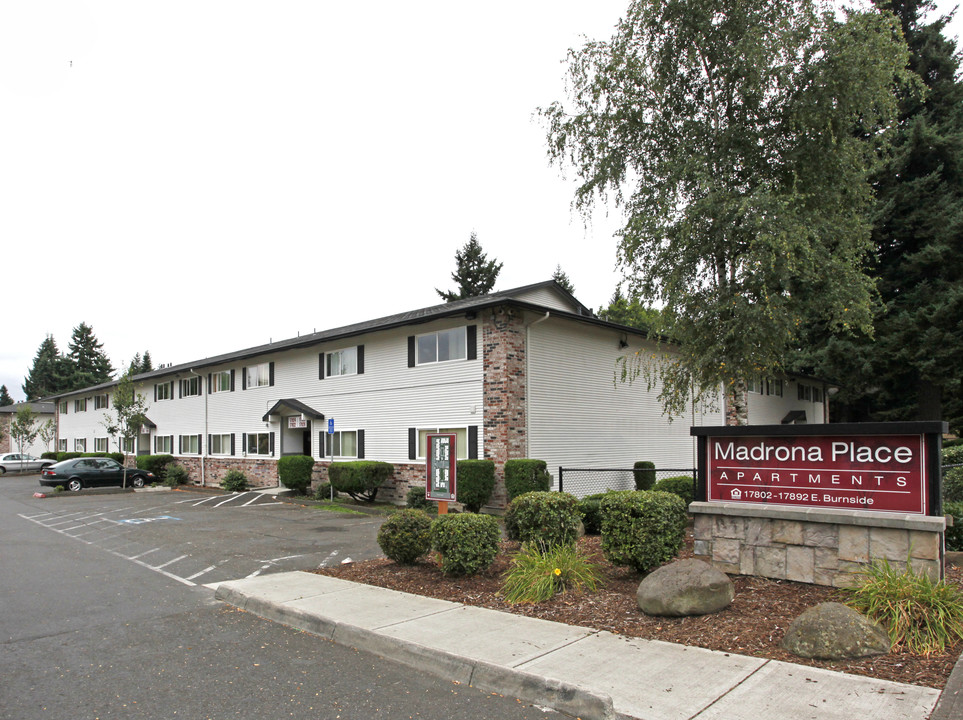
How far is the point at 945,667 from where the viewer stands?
15.8 feet

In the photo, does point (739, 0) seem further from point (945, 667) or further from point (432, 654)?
point (432, 654)

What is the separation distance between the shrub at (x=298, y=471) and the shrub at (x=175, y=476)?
10729 millimetres

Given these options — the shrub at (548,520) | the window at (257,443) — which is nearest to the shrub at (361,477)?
the window at (257,443)

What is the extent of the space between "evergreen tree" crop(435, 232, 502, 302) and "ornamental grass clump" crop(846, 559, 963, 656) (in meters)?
49.4

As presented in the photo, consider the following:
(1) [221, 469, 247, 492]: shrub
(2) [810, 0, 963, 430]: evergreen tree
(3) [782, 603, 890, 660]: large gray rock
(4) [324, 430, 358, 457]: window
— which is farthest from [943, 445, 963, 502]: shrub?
(1) [221, 469, 247, 492]: shrub

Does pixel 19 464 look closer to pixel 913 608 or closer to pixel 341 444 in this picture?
pixel 341 444

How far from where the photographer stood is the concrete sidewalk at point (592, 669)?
4312mm

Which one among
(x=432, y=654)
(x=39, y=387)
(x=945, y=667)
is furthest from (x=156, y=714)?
(x=39, y=387)

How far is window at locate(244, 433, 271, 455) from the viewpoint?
2816cm

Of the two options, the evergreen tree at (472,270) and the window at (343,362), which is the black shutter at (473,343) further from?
the evergreen tree at (472,270)

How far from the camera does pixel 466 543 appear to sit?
8.27m

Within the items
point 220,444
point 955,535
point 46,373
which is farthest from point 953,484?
point 46,373

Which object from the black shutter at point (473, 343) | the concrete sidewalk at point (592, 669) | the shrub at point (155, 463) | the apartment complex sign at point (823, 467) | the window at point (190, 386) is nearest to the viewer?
the concrete sidewalk at point (592, 669)

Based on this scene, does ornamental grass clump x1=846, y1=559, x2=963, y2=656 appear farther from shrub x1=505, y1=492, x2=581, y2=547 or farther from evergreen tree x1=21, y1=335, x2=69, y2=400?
evergreen tree x1=21, y1=335, x2=69, y2=400
